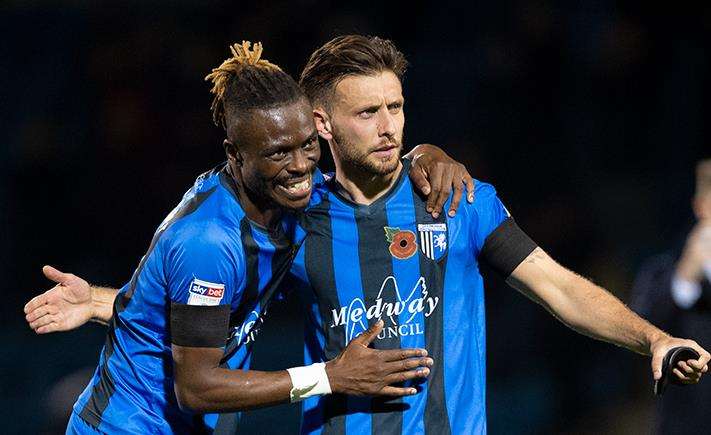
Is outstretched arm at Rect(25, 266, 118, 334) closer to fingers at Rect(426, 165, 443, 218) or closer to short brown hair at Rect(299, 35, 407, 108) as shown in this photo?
short brown hair at Rect(299, 35, 407, 108)

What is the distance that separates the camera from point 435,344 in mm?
3730

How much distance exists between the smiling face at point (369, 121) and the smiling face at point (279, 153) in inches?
12.7

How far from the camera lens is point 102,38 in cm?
782

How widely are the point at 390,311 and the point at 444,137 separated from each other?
12.6ft

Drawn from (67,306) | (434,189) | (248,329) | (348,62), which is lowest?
(248,329)

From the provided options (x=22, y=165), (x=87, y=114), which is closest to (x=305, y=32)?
(x=87, y=114)

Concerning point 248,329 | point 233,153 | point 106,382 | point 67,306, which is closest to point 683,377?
point 248,329

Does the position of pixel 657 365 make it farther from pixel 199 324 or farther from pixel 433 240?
pixel 199 324

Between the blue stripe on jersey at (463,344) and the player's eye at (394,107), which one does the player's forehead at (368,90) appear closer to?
the player's eye at (394,107)

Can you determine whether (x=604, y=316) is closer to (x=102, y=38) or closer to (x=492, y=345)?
(x=492, y=345)

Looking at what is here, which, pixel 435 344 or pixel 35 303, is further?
pixel 35 303

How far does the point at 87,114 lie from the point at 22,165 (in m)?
0.56

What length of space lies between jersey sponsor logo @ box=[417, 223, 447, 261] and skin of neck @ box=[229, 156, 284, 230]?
0.53 meters

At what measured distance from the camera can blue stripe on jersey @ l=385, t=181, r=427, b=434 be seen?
368 centimetres
